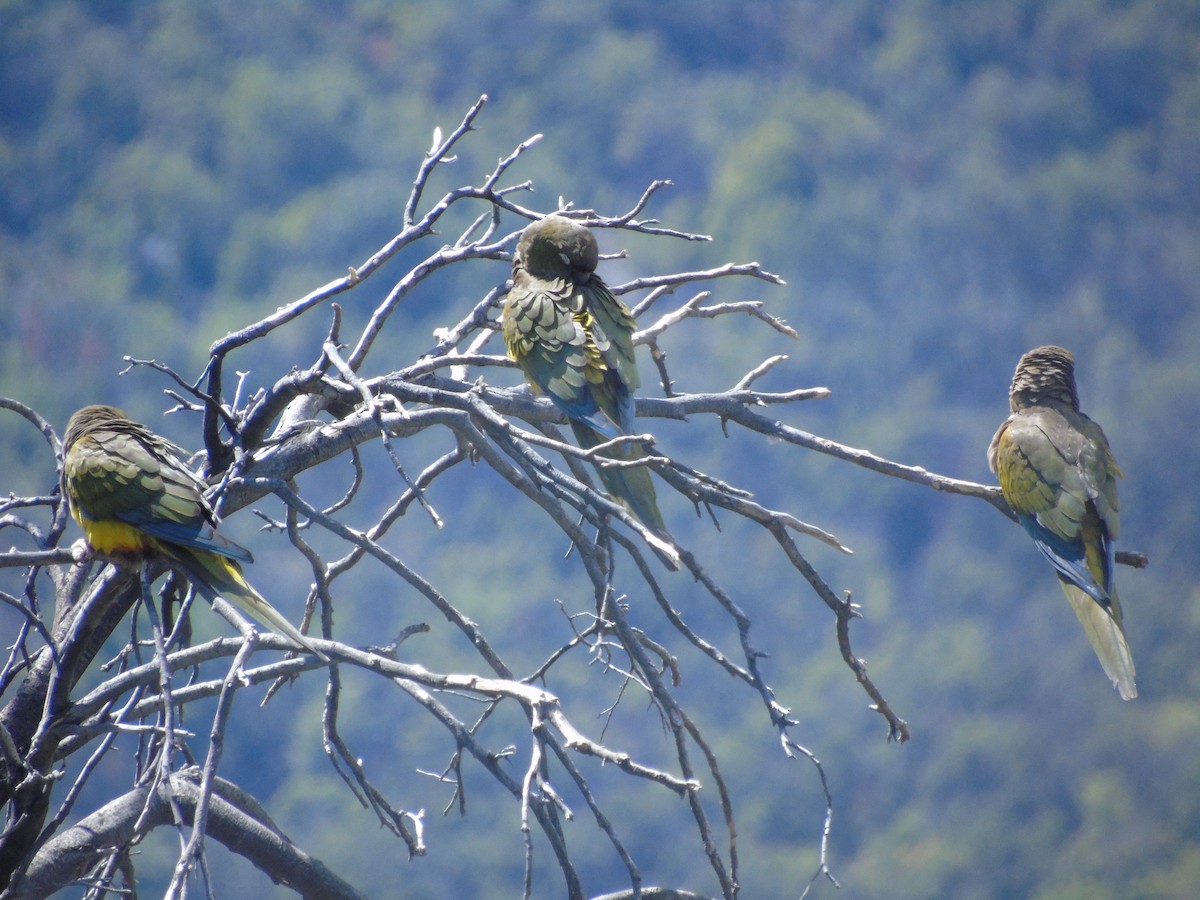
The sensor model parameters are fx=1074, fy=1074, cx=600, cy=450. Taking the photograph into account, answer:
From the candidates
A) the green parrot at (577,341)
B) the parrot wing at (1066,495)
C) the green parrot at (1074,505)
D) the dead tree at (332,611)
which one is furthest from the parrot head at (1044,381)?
the green parrot at (577,341)

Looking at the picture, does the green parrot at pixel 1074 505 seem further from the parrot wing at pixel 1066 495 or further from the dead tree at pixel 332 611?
the dead tree at pixel 332 611

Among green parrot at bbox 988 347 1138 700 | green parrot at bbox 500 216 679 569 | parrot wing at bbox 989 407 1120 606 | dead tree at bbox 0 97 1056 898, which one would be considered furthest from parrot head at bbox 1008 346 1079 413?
green parrot at bbox 500 216 679 569

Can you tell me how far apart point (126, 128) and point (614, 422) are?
11877 millimetres

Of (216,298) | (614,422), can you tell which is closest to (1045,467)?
(614,422)

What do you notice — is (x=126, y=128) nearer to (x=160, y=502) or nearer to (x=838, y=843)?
(x=838, y=843)

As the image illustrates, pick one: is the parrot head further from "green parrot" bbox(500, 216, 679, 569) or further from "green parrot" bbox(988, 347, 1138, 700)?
"green parrot" bbox(500, 216, 679, 569)

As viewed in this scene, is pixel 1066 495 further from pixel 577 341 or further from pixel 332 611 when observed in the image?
pixel 332 611

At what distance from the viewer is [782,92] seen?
13.2 meters

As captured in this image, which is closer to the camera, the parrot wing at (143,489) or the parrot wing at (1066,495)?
the parrot wing at (143,489)

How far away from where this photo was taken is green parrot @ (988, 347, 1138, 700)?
3.00 metres

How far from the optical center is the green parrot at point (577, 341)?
2.41 metres

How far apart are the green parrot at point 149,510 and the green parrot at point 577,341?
31.0 inches

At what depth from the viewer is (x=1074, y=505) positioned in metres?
3.11

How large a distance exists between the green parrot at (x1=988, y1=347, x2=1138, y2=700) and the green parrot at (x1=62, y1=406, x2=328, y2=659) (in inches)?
85.8
